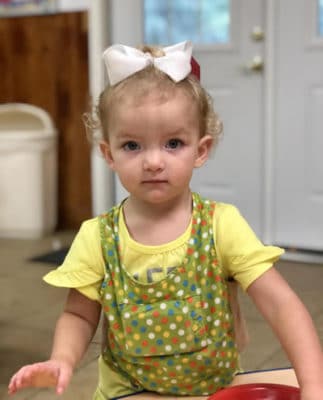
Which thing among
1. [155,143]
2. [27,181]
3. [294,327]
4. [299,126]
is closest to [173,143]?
[155,143]

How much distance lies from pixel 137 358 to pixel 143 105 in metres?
0.34

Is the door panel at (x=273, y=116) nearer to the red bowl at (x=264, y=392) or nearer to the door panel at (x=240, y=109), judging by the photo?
the door panel at (x=240, y=109)

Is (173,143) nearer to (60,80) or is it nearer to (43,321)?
(43,321)

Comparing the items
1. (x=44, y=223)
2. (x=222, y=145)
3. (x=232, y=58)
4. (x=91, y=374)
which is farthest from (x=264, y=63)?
(x=91, y=374)

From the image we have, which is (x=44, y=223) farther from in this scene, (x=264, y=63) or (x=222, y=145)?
(x=264, y=63)

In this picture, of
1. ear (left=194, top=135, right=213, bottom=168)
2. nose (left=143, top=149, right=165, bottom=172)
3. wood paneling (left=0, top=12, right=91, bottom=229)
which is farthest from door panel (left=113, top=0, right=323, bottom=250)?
nose (left=143, top=149, right=165, bottom=172)

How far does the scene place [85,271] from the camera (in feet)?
3.10

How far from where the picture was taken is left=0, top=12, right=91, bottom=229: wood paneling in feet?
12.4

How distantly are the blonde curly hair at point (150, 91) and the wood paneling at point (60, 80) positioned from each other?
9.35 feet

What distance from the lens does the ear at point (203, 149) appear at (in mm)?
938

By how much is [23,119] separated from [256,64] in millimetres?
1532

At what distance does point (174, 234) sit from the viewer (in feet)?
3.09

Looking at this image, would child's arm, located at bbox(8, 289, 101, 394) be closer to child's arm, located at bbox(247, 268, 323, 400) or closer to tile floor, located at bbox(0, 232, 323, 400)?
child's arm, located at bbox(247, 268, 323, 400)

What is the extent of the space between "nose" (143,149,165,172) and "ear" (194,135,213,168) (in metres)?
0.07
